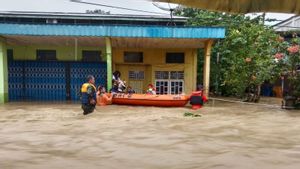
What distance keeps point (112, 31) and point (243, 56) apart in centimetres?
678

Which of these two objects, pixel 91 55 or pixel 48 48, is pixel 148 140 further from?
pixel 48 48

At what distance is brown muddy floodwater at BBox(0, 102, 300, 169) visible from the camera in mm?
5570

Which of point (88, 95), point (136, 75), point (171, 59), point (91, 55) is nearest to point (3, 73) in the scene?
point (91, 55)

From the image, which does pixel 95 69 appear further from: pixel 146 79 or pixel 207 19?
pixel 207 19

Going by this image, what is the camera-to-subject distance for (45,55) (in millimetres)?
18391

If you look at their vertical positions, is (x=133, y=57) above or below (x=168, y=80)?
above

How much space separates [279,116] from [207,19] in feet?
34.2

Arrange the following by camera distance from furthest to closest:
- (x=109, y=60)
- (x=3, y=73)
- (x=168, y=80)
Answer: (x=168, y=80)
(x=3, y=73)
(x=109, y=60)

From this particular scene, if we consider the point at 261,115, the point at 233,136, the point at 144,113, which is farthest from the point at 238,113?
the point at 233,136

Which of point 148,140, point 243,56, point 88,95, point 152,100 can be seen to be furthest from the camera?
point 243,56

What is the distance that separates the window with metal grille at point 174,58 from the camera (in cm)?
1882

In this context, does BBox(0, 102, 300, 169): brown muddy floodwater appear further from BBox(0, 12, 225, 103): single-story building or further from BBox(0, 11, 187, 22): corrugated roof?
BBox(0, 11, 187, 22): corrugated roof

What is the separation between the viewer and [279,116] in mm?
12070

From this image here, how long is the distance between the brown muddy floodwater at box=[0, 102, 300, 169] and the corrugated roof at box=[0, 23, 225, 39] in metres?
3.74
